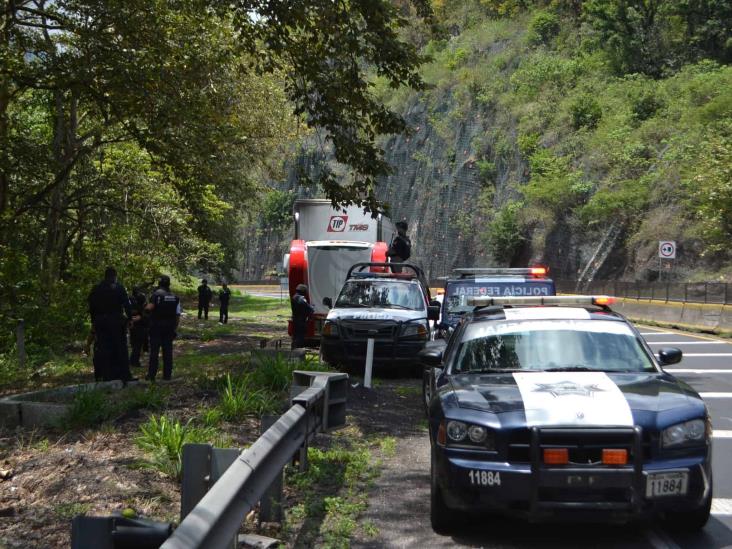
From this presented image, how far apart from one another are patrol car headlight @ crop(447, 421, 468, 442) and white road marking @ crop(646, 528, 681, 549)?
58.1 inches

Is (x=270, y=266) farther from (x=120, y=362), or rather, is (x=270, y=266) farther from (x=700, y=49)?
(x=120, y=362)

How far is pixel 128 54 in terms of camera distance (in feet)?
50.7

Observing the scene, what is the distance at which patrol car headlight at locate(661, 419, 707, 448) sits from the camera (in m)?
5.84

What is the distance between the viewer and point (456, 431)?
6.07 metres

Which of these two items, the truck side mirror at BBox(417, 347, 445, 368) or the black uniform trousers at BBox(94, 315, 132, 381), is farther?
the black uniform trousers at BBox(94, 315, 132, 381)

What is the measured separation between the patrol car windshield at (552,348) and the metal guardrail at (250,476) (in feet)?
4.50

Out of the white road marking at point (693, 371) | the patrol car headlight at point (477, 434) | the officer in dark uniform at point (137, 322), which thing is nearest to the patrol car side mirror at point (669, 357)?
the patrol car headlight at point (477, 434)

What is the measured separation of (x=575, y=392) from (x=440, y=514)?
4.16ft

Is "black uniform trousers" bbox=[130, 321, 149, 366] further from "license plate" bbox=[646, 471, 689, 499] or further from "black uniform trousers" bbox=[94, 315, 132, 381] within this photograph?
"license plate" bbox=[646, 471, 689, 499]

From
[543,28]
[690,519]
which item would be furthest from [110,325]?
[543,28]

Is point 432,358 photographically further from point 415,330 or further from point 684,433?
point 415,330

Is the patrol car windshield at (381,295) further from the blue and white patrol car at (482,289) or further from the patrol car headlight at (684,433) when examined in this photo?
the patrol car headlight at (684,433)

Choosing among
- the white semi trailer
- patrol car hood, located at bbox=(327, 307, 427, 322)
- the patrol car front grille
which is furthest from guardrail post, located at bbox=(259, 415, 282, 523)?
the white semi trailer

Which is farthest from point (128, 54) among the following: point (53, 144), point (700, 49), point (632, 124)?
point (700, 49)
